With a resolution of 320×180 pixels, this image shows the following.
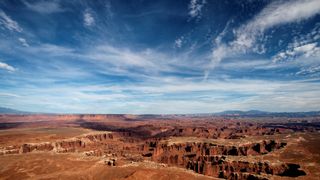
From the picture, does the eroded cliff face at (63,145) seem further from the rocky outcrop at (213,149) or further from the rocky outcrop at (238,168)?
the rocky outcrop at (238,168)

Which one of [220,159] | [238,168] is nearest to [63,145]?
[220,159]

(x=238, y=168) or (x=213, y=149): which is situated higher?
(x=213, y=149)

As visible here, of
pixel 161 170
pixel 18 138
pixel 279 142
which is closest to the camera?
pixel 161 170

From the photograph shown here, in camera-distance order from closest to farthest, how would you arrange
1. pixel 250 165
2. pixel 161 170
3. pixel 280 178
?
pixel 280 178
pixel 161 170
pixel 250 165

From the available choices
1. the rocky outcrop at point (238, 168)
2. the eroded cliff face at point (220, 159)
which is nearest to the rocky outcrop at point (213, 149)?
the eroded cliff face at point (220, 159)

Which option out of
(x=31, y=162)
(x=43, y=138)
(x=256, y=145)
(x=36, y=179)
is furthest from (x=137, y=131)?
(x=36, y=179)

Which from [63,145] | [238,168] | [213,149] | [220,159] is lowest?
[238,168]

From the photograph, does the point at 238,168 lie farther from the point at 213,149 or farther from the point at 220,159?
the point at 213,149

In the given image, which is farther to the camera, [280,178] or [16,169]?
[16,169]

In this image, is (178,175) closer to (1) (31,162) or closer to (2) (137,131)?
(1) (31,162)
